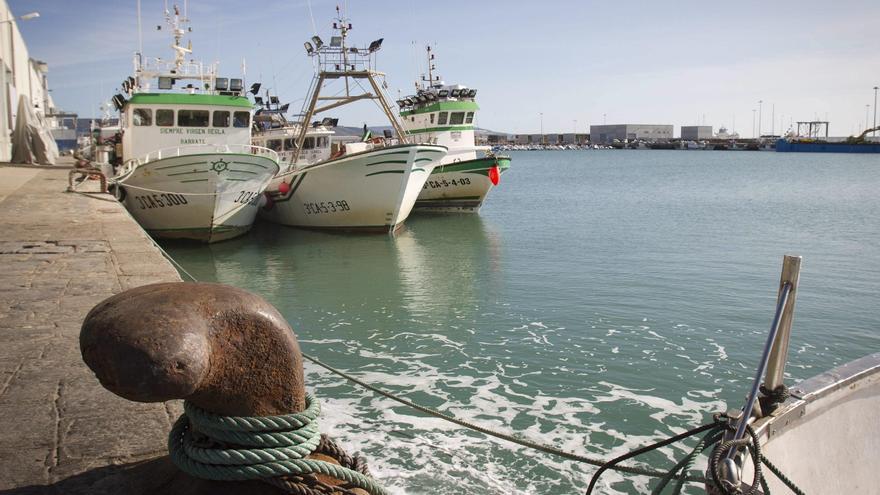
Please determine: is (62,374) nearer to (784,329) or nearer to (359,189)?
(784,329)

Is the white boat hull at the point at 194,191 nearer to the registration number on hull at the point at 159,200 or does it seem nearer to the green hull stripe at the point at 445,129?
the registration number on hull at the point at 159,200

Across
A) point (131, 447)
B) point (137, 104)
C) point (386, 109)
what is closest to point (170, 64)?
point (137, 104)

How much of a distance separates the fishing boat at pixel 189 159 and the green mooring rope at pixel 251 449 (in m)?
15.0

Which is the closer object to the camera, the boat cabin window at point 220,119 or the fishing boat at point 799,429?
the fishing boat at point 799,429

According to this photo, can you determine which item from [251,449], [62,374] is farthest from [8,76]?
[251,449]

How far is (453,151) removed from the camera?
28.1 metres

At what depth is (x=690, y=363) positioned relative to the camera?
829 centimetres

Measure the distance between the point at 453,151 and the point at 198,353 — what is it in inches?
1037

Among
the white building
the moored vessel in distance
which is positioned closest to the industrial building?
the moored vessel in distance

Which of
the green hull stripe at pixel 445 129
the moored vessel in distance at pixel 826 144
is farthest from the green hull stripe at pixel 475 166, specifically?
the moored vessel in distance at pixel 826 144

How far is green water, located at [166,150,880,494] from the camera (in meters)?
6.20

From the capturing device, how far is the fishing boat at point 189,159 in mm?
16766

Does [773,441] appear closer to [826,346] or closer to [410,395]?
[410,395]

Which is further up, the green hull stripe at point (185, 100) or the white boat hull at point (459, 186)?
the green hull stripe at point (185, 100)
